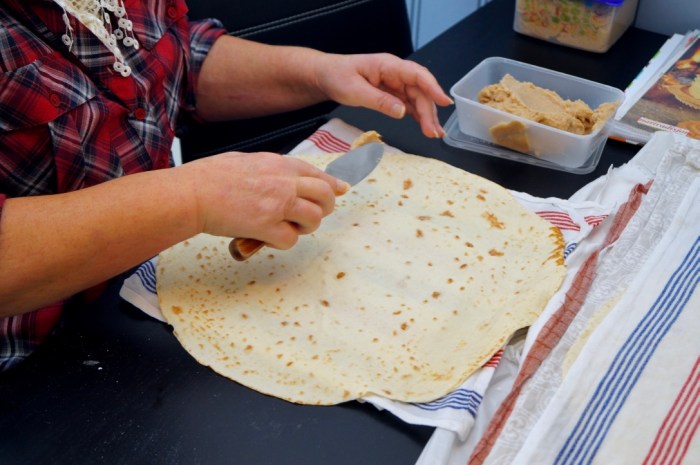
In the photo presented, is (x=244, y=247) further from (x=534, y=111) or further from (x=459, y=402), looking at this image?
(x=534, y=111)

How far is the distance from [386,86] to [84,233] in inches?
24.1

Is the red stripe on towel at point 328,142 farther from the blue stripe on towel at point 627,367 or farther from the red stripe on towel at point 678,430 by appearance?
the red stripe on towel at point 678,430

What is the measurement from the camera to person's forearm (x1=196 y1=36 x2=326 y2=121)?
1.26 m

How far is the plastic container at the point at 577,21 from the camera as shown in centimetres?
146

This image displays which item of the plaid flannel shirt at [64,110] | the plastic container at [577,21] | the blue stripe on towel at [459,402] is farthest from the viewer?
the plastic container at [577,21]

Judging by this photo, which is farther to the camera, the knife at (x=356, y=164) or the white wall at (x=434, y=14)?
the white wall at (x=434, y=14)

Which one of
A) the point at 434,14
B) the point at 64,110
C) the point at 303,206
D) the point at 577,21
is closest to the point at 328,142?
the point at 303,206

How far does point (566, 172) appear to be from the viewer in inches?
44.8

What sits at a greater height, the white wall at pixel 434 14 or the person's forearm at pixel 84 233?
the person's forearm at pixel 84 233

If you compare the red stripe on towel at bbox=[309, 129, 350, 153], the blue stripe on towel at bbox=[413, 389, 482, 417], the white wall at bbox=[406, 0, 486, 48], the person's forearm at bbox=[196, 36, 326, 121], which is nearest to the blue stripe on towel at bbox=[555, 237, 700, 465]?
the blue stripe on towel at bbox=[413, 389, 482, 417]

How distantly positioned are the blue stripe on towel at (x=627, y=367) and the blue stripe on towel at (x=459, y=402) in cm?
14

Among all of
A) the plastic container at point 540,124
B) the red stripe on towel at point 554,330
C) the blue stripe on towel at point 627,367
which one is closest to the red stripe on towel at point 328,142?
the plastic container at point 540,124

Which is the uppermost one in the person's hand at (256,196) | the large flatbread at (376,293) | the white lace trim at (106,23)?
the white lace trim at (106,23)

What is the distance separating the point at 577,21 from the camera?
1.49 metres
